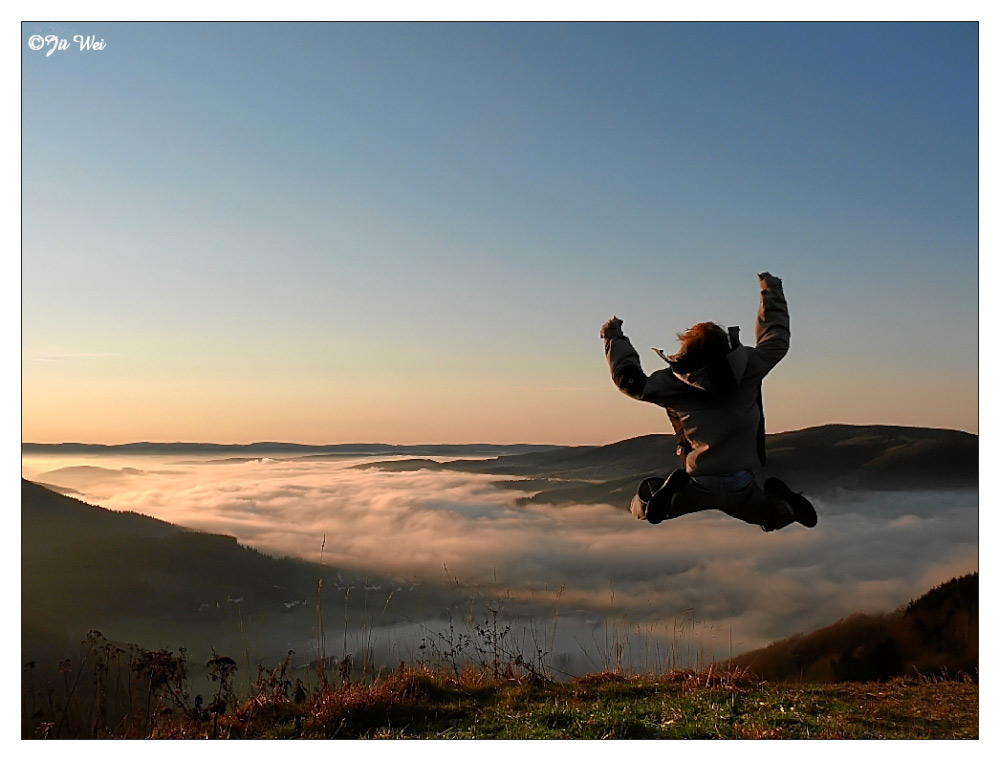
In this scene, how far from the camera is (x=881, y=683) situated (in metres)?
7.14

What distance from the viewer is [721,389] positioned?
4.54m

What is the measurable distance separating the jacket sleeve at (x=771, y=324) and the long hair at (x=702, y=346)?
248 mm

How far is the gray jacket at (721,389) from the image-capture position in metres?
A: 4.52

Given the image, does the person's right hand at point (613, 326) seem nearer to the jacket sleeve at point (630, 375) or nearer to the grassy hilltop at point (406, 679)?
the jacket sleeve at point (630, 375)

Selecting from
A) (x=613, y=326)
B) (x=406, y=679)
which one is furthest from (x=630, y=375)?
(x=406, y=679)

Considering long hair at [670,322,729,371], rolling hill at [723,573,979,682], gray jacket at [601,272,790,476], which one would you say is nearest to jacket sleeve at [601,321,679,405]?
gray jacket at [601,272,790,476]

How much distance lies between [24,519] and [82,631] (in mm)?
1707


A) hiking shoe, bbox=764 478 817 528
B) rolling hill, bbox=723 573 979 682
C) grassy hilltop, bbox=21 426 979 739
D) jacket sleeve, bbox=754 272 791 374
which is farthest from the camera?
rolling hill, bbox=723 573 979 682

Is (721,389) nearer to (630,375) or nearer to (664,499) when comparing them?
(630,375)

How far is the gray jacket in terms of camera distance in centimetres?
452

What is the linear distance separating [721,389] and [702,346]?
0.88 feet

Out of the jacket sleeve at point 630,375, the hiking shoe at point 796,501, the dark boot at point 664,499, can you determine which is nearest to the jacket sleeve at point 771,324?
the jacket sleeve at point 630,375

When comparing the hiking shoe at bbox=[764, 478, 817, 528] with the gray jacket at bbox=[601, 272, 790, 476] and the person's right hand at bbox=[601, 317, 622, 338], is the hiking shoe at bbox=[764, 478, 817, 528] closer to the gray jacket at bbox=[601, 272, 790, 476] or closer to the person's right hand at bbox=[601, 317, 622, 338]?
the gray jacket at bbox=[601, 272, 790, 476]
